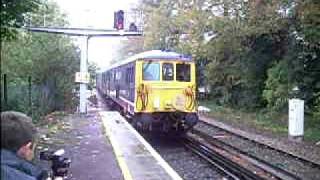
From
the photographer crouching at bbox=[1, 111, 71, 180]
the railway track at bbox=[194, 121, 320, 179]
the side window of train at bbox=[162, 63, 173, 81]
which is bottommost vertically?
the railway track at bbox=[194, 121, 320, 179]

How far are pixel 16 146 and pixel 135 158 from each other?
9.63 m

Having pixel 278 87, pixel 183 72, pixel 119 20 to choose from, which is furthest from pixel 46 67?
pixel 278 87

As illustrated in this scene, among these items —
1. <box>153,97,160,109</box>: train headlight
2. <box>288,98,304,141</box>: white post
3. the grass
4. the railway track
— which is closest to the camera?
the railway track

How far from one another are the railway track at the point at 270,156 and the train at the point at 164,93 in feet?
4.58

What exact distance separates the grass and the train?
11.8 ft

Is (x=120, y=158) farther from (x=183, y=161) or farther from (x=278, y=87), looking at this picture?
(x=278, y=87)

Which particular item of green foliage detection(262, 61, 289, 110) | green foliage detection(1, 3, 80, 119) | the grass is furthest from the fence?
green foliage detection(262, 61, 289, 110)

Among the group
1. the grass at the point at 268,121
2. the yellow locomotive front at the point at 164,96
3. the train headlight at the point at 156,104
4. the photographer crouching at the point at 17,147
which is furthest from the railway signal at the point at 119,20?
the photographer crouching at the point at 17,147

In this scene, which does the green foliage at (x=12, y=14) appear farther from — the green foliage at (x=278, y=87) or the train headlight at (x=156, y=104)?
the green foliage at (x=278, y=87)

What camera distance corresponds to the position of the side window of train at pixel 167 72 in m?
20.2

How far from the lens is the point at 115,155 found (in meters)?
13.2

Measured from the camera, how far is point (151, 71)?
66.5 ft

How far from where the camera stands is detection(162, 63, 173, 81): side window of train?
20.2 meters

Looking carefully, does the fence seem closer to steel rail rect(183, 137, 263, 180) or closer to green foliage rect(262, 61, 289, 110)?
steel rail rect(183, 137, 263, 180)
